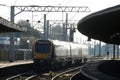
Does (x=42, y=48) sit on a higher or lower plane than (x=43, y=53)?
higher

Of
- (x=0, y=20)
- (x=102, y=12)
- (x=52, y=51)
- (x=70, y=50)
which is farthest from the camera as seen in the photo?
(x=70, y=50)

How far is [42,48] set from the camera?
135 feet

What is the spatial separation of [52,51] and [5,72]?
6702 millimetres

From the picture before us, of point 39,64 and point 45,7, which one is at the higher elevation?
point 45,7

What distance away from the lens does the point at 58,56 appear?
141ft

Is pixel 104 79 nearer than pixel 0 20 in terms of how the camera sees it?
Yes

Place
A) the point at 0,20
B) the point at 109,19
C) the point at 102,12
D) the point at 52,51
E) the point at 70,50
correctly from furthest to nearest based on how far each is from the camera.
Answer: the point at 70,50 < the point at 52,51 < the point at 0,20 < the point at 109,19 < the point at 102,12

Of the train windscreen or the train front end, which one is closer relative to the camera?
the train front end

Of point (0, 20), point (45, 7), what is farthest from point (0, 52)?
point (0, 20)

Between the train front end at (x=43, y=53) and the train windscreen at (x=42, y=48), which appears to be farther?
the train windscreen at (x=42, y=48)

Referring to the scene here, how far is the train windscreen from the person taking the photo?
40.8 m

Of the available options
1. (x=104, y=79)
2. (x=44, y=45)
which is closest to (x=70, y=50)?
(x=44, y=45)

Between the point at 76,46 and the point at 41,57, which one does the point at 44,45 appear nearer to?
the point at 41,57

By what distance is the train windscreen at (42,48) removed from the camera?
134 ft
